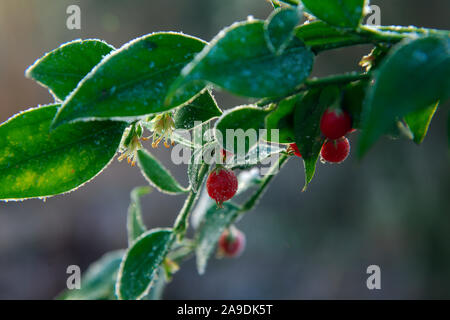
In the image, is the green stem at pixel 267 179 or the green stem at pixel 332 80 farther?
Result: the green stem at pixel 267 179

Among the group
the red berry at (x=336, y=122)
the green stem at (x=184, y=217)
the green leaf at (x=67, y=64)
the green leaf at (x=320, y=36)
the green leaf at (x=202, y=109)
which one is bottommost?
the green stem at (x=184, y=217)

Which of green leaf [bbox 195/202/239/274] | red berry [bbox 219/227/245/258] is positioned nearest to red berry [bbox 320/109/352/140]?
green leaf [bbox 195/202/239/274]

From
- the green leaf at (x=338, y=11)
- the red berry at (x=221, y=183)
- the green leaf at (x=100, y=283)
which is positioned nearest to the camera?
the green leaf at (x=338, y=11)

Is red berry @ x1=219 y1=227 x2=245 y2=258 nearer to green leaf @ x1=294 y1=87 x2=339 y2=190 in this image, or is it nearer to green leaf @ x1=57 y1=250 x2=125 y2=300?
green leaf @ x1=57 y1=250 x2=125 y2=300

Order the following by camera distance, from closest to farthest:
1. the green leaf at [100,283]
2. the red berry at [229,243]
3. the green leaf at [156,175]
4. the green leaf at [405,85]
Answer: the green leaf at [405,85], the green leaf at [156,175], the green leaf at [100,283], the red berry at [229,243]

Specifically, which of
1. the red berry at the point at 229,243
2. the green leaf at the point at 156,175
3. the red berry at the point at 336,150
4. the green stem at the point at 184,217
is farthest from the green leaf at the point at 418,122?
the red berry at the point at 229,243

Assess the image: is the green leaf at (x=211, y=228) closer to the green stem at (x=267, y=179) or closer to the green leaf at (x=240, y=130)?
the green stem at (x=267, y=179)

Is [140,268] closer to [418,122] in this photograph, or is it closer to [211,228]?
[211,228]
